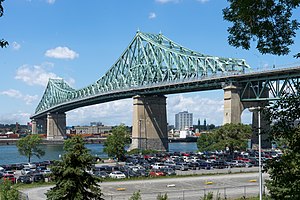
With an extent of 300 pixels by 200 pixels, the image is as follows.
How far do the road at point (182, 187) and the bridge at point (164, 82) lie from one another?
85.3 ft

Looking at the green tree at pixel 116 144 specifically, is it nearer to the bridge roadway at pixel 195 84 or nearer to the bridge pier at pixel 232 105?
the bridge pier at pixel 232 105

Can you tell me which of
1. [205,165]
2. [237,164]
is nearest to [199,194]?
[205,165]

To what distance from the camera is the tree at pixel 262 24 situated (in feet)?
28.4

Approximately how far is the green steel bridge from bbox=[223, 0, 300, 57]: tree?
54.4m

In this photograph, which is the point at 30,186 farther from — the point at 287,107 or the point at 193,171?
the point at 287,107

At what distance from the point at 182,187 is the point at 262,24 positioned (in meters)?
25.5

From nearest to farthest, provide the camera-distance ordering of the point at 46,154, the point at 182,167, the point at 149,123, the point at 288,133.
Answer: the point at 288,133 < the point at 182,167 < the point at 149,123 < the point at 46,154

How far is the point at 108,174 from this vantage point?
41.7m

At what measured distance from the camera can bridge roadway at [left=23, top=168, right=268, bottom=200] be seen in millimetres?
29109

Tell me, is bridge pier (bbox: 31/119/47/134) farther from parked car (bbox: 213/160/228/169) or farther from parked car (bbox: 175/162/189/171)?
parked car (bbox: 175/162/189/171)

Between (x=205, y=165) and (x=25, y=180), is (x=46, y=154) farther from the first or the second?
(x=25, y=180)

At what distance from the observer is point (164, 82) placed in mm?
92062

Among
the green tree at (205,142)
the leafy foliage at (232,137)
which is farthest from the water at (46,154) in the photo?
the leafy foliage at (232,137)

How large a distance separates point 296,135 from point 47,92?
614 feet
